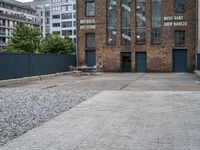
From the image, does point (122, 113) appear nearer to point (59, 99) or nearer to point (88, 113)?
point (88, 113)

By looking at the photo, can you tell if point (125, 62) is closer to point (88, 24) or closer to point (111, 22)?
point (111, 22)

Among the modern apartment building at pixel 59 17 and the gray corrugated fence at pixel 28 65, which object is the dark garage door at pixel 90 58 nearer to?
the gray corrugated fence at pixel 28 65

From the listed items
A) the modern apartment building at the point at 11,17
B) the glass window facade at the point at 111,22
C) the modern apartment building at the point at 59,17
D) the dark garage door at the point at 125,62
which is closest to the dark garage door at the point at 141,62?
the dark garage door at the point at 125,62

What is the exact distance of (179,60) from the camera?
43.7 metres

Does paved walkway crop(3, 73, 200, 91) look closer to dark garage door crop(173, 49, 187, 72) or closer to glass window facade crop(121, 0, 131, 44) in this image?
dark garage door crop(173, 49, 187, 72)

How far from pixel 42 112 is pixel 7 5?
11592cm

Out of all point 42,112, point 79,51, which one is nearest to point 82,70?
point 79,51

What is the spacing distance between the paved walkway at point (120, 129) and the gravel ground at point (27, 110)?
0.35 metres

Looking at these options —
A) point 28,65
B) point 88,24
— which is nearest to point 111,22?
point 88,24

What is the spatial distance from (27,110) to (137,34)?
3295 cm

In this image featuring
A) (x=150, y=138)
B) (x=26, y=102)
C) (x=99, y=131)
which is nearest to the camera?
(x=150, y=138)

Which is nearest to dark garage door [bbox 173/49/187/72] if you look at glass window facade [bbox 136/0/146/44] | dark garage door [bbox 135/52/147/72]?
dark garage door [bbox 135/52/147/72]

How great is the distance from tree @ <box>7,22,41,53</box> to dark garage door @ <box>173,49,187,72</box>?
88.9ft

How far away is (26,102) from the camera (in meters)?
15.0
